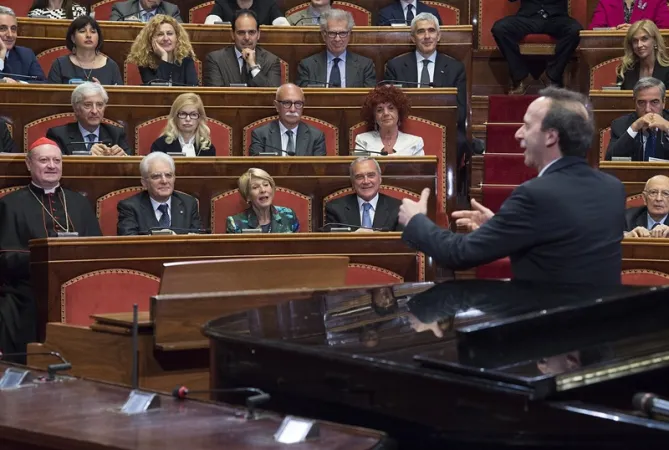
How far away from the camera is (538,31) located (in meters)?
5.52

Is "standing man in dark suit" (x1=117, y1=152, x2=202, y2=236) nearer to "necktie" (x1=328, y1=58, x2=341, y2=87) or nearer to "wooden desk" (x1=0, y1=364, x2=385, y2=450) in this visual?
"necktie" (x1=328, y1=58, x2=341, y2=87)

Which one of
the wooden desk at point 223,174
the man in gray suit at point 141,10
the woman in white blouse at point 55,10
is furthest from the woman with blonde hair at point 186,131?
the woman in white blouse at point 55,10

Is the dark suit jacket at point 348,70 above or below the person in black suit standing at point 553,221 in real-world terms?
above

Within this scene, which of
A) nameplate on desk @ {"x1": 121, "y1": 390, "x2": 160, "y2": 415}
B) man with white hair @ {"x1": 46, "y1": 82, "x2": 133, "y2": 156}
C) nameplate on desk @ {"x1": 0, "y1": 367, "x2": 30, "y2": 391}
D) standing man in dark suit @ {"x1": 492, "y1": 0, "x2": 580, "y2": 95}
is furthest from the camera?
standing man in dark suit @ {"x1": 492, "y1": 0, "x2": 580, "y2": 95}

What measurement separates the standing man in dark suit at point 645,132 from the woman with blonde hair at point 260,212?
1348 millimetres

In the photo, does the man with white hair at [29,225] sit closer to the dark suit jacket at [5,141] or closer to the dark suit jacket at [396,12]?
the dark suit jacket at [5,141]

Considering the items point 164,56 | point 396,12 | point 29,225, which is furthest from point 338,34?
point 29,225

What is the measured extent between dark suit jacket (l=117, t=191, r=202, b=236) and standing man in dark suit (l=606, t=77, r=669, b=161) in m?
1.61

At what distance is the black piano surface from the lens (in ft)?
4.49

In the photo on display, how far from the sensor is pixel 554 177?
6.26 feet

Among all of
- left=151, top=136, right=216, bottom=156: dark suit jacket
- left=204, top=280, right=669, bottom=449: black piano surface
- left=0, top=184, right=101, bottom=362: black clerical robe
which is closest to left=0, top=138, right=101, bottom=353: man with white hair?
left=0, top=184, right=101, bottom=362: black clerical robe

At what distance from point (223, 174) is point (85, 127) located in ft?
1.94

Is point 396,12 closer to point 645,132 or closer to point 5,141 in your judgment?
point 645,132

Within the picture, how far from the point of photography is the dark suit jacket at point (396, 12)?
5312 mm
